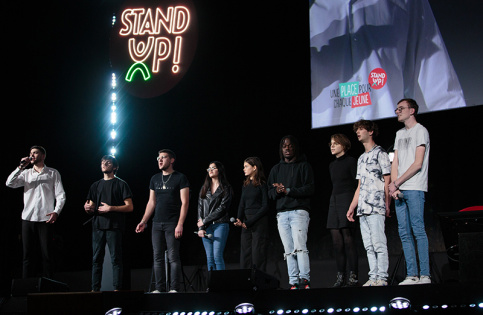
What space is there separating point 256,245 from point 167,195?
1.00 m

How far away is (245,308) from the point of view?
133 inches

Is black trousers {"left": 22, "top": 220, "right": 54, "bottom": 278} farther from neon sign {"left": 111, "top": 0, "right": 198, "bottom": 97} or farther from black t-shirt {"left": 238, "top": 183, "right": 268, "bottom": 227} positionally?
neon sign {"left": 111, "top": 0, "right": 198, "bottom": 97}

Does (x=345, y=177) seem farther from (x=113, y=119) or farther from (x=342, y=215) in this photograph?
(x=113, y=119)

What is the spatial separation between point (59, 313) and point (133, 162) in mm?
3685

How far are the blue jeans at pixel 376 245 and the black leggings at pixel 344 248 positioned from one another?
221 mm

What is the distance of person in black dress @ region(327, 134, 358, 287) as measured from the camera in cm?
418

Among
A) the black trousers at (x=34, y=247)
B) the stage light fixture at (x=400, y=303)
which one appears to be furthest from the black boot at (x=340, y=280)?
the black trousers at (x=34, y=247)

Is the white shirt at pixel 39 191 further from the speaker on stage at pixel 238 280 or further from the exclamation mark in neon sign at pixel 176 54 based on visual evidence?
the exclamation mark in neon sign at pixel 176 54

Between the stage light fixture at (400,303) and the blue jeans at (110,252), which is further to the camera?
the blue jeans at (110,252)

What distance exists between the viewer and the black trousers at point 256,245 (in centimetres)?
469

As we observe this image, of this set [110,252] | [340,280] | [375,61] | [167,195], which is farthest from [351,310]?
[375,61]

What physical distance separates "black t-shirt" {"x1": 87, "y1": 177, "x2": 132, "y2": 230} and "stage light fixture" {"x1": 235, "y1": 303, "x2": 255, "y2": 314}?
201 cm

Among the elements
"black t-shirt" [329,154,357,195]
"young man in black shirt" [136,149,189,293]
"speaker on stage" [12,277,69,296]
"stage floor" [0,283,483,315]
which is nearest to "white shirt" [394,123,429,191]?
"black t-shirt" [329,154,357,195]

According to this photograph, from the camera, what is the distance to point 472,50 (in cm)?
520
